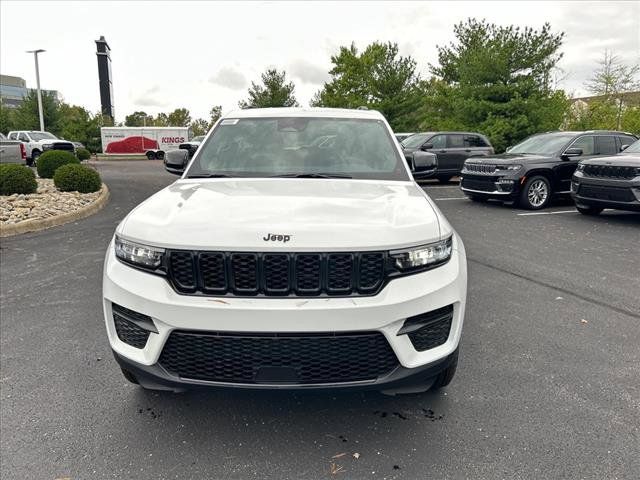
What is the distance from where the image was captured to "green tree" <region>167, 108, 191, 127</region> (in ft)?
233

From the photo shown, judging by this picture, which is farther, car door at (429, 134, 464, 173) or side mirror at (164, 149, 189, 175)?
car door at (429, 134, 464, 173)

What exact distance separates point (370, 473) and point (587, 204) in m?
Result: 9.05

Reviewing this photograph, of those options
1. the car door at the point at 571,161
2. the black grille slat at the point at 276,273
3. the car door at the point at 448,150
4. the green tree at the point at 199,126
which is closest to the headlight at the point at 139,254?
the black grille slat at the point at 276,273

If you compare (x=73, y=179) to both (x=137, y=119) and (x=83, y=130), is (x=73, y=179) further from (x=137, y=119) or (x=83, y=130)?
(x=137, y=119)

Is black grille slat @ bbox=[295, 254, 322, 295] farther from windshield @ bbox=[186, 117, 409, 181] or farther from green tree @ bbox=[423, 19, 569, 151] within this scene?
green tree @ bbox=[423, 19, 569, 151]

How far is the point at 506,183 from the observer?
10.6 metres

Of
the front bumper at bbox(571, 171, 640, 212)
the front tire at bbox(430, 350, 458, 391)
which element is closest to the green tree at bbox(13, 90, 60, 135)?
the front bumper at bbox(571, 171, 640, 212)

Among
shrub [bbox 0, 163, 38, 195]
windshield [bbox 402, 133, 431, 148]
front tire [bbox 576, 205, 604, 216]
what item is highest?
windshield [bbox 402, 133, 431, 148]

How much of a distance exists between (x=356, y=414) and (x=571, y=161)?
10.1 meters

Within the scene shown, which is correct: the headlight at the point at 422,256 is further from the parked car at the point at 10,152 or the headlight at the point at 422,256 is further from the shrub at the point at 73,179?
the parked car at the point at 10,152

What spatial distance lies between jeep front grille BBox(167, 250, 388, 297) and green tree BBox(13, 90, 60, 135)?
157ft

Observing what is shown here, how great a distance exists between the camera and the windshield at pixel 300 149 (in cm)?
350

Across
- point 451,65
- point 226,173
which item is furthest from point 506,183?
point 451,65

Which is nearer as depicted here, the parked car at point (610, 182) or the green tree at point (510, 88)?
the parked car at point (610, 182)
